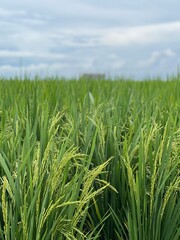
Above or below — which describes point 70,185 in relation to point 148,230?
above

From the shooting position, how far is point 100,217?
1.04 metres

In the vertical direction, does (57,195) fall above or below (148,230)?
above

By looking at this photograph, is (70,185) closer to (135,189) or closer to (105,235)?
(135,189)

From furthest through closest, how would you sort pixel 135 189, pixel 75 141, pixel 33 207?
pixel 75 141 < pixel 135 189 < pixel 33 207

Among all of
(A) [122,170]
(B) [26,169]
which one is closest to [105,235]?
(A) [122,170]

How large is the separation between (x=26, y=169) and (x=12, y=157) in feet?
0.33

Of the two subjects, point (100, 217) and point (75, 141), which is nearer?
→ point (100, 217)

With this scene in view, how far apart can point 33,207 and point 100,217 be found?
0.27 meters

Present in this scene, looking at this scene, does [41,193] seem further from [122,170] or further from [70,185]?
[122,170]

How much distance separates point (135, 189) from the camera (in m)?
0.92

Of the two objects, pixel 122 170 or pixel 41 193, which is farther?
pixel 122 170

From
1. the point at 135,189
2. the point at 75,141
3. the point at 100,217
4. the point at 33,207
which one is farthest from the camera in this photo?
the point at 75,141

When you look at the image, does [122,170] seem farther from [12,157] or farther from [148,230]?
[12,157]

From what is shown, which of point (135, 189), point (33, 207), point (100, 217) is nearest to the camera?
point (33, 207)
